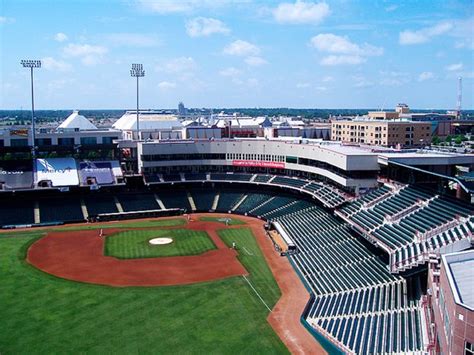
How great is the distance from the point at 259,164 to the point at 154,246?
31914 mm

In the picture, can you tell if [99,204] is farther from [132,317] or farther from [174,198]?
[132,317]

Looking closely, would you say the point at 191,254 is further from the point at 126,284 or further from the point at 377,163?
the point at 377,163

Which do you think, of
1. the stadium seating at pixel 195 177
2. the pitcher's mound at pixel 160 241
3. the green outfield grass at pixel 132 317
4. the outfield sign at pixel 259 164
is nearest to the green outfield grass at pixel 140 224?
the pitcher's mound at pixel 160 241

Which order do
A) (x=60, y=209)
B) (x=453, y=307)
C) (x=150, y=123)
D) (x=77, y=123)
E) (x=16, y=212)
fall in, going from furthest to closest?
(x=150, y=123) → (x=77, y=123) → (x=60, y=209) → (x=16, y=212) → (x=453, y=307)

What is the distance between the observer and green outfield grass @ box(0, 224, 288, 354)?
120 ft

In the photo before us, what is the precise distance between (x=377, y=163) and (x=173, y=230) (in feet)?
99.2

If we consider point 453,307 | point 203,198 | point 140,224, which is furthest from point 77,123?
point 453,307

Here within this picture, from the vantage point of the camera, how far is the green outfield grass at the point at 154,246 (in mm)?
60812

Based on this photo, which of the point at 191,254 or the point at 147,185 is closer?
the point at 191,254

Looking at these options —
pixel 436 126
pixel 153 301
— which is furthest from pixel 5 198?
pixel 436 126

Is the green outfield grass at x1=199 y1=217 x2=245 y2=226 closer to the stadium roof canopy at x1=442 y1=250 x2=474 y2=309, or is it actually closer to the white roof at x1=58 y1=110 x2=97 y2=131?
the stadium roof canopy at x1=442 y1=250 x2=474 y2=309

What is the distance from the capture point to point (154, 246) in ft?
209

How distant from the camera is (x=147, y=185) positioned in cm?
8875

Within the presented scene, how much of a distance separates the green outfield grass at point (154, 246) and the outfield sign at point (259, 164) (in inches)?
882
